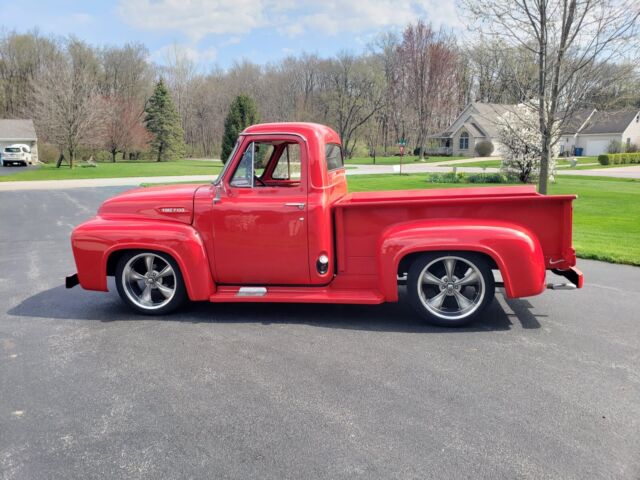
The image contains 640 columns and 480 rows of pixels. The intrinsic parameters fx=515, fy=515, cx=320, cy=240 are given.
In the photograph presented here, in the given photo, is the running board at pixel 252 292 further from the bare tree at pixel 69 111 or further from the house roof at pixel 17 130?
the house roof at pixel 17 130

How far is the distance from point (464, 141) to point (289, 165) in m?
59.5

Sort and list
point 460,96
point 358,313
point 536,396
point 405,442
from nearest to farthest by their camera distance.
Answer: point 405,442
point 536,396
point 358,313
point 460,96

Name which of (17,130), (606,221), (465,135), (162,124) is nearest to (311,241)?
(606,221)

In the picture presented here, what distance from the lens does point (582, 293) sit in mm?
6027

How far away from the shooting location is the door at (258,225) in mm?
4949

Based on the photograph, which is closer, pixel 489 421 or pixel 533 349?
pixel 489 421

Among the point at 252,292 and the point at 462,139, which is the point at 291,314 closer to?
the point at 252,292

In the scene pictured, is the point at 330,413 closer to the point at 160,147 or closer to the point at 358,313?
the point at 358,313

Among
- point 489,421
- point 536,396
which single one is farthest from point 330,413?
point 536,396

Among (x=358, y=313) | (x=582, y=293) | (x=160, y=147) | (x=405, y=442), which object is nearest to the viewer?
(x=405, y=442)

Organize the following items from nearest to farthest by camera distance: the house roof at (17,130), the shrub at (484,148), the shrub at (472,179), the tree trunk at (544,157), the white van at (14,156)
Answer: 1. the tree trunk at (544,157)
2. the shrub at (472,179)
3. the white van at (14,156)
4. the house roof at (17,130)
5. the shrub at (484,148)

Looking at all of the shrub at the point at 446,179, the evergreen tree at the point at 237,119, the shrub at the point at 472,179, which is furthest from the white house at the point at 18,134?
the shrub at the point at 472,179

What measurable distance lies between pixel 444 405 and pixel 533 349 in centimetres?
136

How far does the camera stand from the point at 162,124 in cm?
5834
